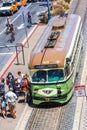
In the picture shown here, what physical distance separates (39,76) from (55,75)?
82cm

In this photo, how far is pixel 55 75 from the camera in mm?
21203

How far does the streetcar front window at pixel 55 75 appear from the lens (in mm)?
21125

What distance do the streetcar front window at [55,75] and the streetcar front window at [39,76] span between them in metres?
0.30

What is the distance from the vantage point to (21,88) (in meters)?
22.9

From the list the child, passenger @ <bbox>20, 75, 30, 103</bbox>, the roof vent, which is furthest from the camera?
the roof vent

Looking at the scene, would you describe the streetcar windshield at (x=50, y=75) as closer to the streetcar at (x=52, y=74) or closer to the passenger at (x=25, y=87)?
the streetcar at (x=52, y=74)

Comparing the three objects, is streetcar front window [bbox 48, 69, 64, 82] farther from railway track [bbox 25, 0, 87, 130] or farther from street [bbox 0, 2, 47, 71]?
street [bbox 0, 2, 47, 71]

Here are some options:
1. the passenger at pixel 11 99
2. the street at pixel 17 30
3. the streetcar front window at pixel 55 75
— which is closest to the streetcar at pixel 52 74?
the streetcar front window at pixel 55 75

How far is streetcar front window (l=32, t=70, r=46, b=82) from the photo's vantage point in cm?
2123

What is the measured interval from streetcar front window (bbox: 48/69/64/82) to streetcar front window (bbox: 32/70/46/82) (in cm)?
30

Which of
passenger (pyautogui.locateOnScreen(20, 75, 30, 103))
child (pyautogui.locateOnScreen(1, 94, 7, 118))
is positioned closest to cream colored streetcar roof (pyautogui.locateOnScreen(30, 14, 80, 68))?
passenger (pyautogui.locateOnScreen(20, 75, 30, 103))

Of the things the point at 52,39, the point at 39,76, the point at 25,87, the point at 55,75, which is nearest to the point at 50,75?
the point at 55,75

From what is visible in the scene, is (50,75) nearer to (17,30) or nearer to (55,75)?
(55,75)

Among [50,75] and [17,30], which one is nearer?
[50,75]
